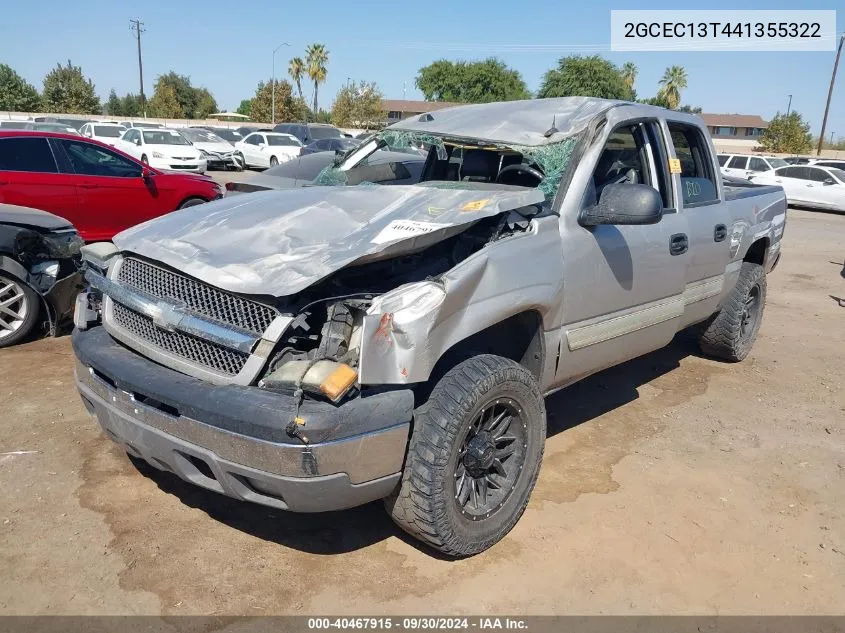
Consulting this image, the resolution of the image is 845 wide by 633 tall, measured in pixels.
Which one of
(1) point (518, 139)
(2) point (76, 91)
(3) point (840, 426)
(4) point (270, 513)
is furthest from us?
(2) point (76, 91)

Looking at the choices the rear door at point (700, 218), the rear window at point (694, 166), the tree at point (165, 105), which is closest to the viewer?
Result: the rear door at point (700, 218)

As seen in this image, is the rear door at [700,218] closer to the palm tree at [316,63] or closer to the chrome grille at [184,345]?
the chrome grille at [184,345]

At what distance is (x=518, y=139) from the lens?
160 inches

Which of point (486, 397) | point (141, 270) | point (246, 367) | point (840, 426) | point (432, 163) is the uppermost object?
point (432, 163)

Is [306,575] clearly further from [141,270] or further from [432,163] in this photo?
[432,163]

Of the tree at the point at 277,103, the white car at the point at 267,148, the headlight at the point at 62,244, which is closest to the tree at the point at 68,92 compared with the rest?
the tree at the point at 277,103

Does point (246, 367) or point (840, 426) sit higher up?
point (246, 367)

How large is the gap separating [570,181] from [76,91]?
69.0 m

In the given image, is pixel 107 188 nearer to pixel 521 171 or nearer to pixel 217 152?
pixel 521 171

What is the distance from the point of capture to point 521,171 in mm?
4203

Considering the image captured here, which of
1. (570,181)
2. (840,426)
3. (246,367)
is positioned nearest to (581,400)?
(840,426)

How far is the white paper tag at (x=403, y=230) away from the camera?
3010mm

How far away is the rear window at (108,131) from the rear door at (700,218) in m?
23.4

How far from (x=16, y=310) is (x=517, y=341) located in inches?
166
